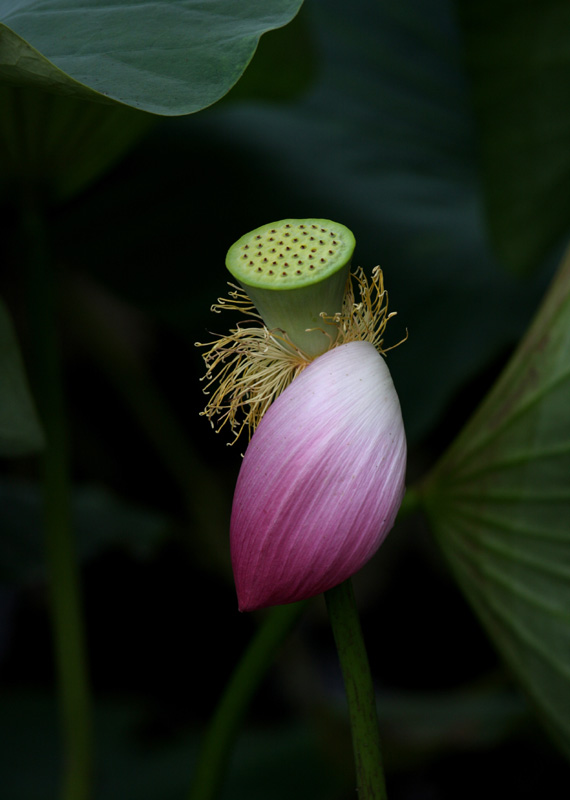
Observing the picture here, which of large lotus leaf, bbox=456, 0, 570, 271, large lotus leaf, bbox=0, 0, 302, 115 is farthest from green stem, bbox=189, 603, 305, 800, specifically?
large lotus leaf, bbox=456, 0, 570, 271

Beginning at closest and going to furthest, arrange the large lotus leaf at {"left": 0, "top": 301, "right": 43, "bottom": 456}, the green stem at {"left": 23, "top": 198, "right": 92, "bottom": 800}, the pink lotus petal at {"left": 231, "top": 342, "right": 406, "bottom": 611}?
the pink lotus petal at {"left": 231, "top": 342, "right": 406, "bottom": 611} < the large lotus leaf at {"left": 0, "top": 301, "right": 43, "bottom": 456} < the green stem at {"left": 23, "top": 198, "right": 92, "bottom": 800}

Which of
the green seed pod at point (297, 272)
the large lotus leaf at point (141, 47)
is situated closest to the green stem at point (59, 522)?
the large lotus leaf at point (141, 47)

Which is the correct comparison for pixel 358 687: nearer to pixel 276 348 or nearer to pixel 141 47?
pixel 276 348

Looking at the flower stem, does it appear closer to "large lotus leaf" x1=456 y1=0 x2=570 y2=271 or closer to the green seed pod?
the green seed pod

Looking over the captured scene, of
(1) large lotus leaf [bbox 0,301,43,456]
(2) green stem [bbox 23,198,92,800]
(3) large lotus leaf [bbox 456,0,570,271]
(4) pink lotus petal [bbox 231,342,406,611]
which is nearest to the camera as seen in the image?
(4) pink lotus petal [bbox 231,342,406,611]

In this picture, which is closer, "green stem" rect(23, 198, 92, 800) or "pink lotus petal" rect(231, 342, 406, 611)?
"pink lotus petal" rect(231, 342, 406, 611)

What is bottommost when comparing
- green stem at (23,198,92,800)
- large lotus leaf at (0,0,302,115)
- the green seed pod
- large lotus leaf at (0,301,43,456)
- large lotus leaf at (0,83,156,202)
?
green stem at (23,198,92,800)

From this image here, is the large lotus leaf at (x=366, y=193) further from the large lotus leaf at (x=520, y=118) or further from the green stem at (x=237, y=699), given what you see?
the green stem at (x=237, y=699)

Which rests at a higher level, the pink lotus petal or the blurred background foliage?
the pink lotus petal

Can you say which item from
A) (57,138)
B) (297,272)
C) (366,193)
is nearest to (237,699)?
(297,272)
